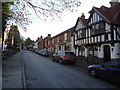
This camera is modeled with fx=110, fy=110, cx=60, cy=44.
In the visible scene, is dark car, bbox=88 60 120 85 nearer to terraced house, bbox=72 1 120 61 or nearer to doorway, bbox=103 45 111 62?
terraced house, bbox=72 1 120 61

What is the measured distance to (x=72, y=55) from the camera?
1438 cm

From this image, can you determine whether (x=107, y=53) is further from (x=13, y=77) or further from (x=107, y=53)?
(x=13, y=77)

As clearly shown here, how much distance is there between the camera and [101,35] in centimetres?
1579

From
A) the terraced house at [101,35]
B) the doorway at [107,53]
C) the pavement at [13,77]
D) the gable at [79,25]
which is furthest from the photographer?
the gable at [79,25]

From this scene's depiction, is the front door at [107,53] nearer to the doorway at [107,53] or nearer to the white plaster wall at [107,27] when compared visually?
the doorway at [107,53]

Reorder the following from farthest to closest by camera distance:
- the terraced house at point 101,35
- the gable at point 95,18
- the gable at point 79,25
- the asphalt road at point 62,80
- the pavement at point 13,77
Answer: the gable at point 79,25, the gable at point 95,18, the terraced house at point 101,35, the asphalt road at point 62,80, the pavement at point 13,77

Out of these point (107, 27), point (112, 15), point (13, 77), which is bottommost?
point (13, 77)

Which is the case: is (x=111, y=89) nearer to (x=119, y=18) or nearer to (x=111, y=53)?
(x=111, y=53)

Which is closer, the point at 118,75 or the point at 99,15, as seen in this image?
the point at 118,75

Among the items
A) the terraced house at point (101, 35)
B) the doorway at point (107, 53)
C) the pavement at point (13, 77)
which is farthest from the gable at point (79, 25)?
the pavement at point (13, 77)

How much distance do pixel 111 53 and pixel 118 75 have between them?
8.93m

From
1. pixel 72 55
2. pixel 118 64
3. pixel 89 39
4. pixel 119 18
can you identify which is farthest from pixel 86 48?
pixel 118 64

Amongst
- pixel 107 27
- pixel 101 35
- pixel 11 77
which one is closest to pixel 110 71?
pixel 11 77

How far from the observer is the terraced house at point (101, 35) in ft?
45.6
